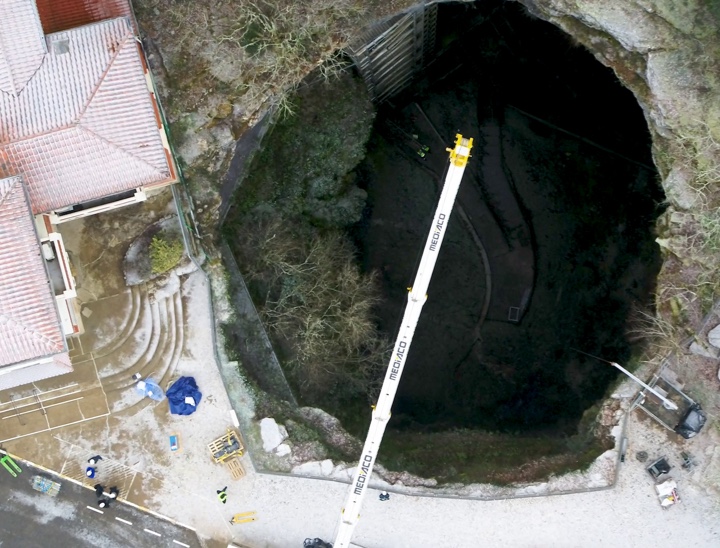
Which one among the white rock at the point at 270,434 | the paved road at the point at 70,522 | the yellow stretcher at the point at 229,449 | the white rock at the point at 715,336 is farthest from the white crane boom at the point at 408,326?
the white rock at the point at 715,336

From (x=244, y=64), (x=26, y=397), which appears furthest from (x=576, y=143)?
(x=26, y=397)

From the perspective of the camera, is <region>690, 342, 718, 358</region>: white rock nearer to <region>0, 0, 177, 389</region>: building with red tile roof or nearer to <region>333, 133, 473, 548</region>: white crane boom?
<region>333, 133, 473, 548</region>: white crane boom

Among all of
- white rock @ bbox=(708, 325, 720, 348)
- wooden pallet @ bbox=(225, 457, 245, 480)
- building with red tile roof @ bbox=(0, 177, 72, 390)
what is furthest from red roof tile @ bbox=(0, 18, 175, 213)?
white rock @ bbox=(708, 325, 720, 348)

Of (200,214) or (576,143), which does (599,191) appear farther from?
(200,214)

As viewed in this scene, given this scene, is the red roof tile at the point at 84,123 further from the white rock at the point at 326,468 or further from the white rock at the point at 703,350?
the white rock at the point at 703,350

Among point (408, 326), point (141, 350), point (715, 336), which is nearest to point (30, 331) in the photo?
point (141, 350)

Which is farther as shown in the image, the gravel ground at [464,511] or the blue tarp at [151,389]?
the blue tarp at [151,389]
